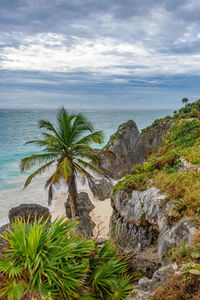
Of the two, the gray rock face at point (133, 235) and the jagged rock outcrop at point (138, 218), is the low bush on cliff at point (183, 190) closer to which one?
the jagged rock outcrop at point (138, 218)

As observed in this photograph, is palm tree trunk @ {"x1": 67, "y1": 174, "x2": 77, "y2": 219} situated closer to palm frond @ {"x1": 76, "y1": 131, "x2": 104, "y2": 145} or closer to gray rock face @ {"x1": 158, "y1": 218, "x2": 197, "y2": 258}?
palm frond @ {"x1": 76, "y1": 131, "x2": 104, "y2": 145}

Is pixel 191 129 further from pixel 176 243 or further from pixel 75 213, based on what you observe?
pixel 176 243

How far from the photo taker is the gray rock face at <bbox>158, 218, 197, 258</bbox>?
5.83 m

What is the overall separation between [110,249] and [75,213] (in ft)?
31.4

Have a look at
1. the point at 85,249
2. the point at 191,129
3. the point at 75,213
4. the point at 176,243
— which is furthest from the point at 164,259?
the point at 191,129

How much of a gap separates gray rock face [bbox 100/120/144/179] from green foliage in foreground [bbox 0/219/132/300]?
88.0 ft

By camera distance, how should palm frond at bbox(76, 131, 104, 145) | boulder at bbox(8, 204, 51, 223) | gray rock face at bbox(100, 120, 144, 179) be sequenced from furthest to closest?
gray rock face at bbox(100, 120, 144, 179) < boulder at bbox(8, 204, 51, 223) < palm frond at bbox(76, 131, 104, 145)

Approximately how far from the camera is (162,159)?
11664 mm

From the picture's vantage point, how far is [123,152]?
108 ft

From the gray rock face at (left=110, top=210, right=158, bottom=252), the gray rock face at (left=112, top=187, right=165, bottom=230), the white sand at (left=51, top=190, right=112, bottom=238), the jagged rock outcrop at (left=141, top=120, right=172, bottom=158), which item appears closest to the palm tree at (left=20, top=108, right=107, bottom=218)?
the gray rock face at (left=112, top=187, right=165, bottom=230)

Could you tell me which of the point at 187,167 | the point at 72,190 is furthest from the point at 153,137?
the point at 187,167

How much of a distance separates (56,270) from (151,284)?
6.38 feet

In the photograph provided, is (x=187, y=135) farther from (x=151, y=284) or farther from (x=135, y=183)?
(x=151, y=284)

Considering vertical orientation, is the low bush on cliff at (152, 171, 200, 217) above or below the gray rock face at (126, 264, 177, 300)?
above
